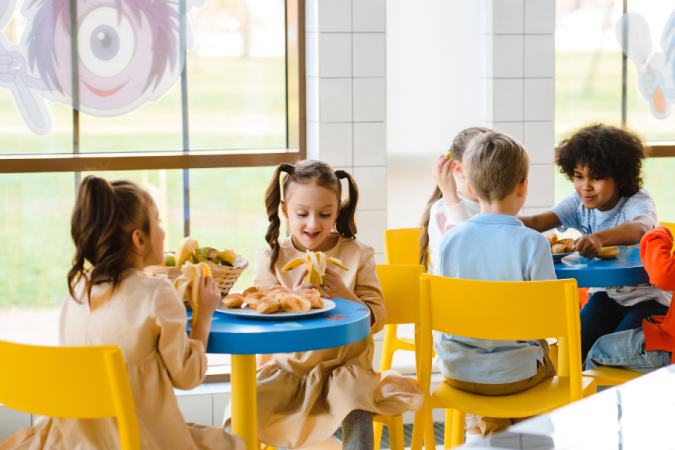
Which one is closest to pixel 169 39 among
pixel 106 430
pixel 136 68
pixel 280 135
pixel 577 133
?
pixel 136 68

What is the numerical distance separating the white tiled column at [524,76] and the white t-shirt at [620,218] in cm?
62

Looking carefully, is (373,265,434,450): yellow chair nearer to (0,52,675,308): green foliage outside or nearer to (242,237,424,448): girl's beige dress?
(242,237,424,448): girl's beige dress

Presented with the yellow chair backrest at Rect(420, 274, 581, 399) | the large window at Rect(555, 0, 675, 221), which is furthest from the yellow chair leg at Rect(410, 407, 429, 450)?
the large window at Rect(555, 0, 675, 221)

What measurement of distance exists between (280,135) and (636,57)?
192 cm

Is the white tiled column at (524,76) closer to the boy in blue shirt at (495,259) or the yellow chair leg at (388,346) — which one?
the yellow chair leg at (388,346)

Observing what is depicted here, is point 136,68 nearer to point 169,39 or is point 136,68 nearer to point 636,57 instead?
point 169,39

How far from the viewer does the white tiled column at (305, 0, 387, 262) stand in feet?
10.4

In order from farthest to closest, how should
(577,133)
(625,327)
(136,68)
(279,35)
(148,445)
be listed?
(279,35) → (136,68) → (577,133) → (625,327) → (148,445)

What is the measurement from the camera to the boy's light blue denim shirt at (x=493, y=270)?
195cm

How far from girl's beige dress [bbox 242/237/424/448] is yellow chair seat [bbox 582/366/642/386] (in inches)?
23.5

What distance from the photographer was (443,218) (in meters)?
2.60

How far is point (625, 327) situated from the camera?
8.02ft

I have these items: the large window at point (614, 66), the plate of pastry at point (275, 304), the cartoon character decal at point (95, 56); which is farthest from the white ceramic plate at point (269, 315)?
the large window at point (614, 66)

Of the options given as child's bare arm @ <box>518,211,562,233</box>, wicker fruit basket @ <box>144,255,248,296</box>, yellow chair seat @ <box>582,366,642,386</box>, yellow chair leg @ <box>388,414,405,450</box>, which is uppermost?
child's bare arm @ <box>518,211,562,233</box>
